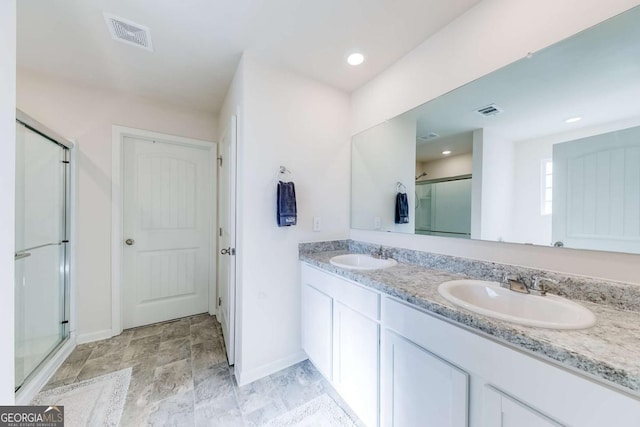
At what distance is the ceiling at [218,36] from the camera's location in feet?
4.44

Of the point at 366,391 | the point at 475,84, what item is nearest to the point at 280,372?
the point at 366,391

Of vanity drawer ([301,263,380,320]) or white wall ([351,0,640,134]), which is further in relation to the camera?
vanity drawer ([301,263,380,320])

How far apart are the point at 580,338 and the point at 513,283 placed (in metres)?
0.45

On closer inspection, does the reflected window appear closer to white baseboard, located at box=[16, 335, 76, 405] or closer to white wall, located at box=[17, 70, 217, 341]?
white baseboard, located at box=[16, 335, 76, 405]

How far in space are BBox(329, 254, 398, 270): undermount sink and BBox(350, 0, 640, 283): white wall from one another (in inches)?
7.8

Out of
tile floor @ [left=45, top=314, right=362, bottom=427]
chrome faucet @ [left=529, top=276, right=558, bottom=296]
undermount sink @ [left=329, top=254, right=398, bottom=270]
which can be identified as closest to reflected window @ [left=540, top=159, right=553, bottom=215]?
chrome faucet @ [left=529, top=276, right=558, bottom=296]

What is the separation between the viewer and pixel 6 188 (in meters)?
0.80

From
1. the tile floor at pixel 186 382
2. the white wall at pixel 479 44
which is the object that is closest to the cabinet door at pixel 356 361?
the tile floor at pixel 186 382

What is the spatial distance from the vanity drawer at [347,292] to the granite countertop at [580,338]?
16 cm

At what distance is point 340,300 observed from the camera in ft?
4.89

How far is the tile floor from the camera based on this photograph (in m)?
1.44

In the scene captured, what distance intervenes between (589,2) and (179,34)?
2.15 m

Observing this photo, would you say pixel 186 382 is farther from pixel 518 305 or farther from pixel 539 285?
pixel 539 285

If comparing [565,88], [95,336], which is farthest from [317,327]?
[95,336]
